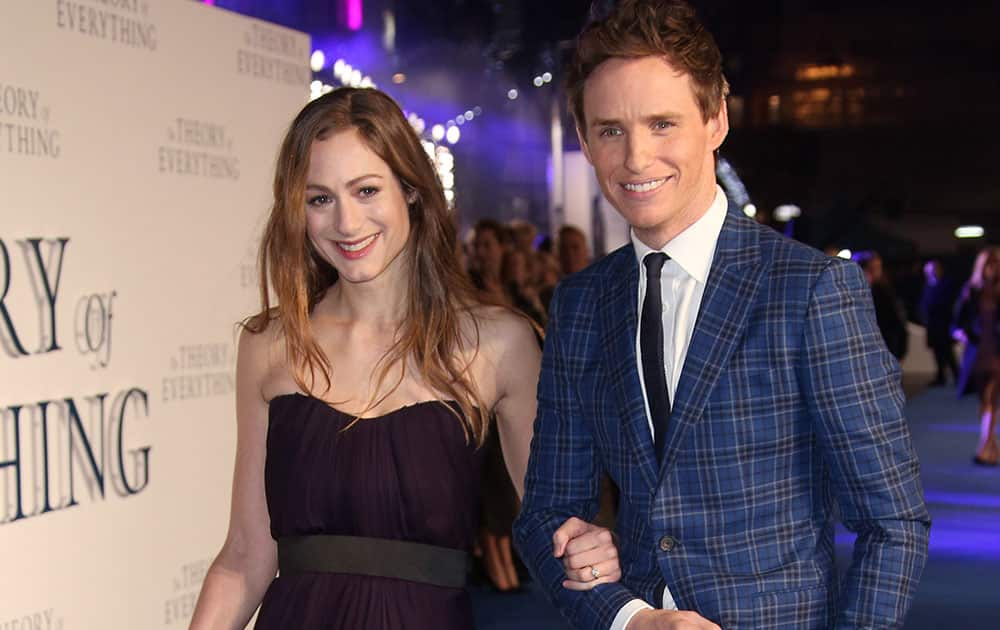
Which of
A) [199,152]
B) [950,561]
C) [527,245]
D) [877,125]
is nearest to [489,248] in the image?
[527,245]

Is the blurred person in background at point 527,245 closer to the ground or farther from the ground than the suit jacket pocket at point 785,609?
farther from the ground

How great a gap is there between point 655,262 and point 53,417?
2029 millimetres

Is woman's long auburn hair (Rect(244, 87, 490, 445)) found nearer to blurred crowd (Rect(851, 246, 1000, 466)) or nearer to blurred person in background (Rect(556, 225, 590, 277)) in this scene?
blurred person in background (Rect(556, 225, 590, 277))

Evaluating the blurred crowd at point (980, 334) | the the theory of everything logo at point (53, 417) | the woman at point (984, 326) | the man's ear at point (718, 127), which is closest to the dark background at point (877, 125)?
the blurred crowd at point (980, 334)

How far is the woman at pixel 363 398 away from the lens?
2375mm

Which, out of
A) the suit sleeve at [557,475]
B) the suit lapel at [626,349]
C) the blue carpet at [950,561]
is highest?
the suit lapel at [626,349]

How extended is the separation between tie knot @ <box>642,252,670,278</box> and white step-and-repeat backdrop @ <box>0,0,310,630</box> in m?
1.95

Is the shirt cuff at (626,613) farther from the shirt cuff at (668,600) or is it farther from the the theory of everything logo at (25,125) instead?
the the theory of everything logo at (25,125)

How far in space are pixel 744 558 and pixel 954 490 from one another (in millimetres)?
8544

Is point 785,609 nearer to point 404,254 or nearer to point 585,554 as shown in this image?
point 585,554

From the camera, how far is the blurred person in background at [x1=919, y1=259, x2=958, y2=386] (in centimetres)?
1638

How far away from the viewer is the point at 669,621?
1.76 metres

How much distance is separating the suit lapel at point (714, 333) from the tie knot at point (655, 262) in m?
0.08

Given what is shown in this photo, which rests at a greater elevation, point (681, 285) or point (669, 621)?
point (681, 285)
